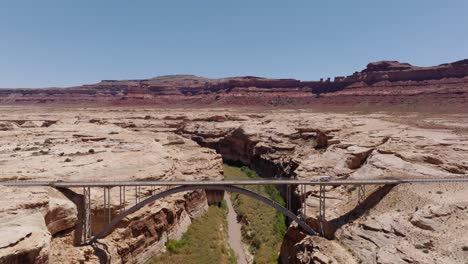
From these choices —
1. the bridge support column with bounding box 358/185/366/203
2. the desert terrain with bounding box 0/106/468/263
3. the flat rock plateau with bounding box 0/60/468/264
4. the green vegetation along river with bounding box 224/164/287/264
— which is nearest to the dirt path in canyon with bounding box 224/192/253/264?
the green vegetation along river with bounding box 224/164/287/264

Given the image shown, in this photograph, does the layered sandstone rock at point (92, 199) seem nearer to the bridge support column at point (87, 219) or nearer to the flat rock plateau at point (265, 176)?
the flat rock plateau at point (265, 176)

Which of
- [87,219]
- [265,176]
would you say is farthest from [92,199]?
[265,176]

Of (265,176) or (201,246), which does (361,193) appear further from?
(265,176)

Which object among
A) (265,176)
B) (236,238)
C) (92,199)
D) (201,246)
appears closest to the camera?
(92,199)

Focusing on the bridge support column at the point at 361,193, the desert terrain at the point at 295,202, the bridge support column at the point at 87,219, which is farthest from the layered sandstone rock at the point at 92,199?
the bridge support column at the point at 361,193

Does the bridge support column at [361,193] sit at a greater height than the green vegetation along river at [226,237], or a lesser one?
greater

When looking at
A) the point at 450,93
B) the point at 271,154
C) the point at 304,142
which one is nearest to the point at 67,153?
the point at 271,154

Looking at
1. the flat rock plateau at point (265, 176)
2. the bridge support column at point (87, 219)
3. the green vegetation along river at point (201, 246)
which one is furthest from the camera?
the green vegetation along river at point (201, 246)

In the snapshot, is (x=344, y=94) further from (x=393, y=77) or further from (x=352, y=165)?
(x=352, y=165)
